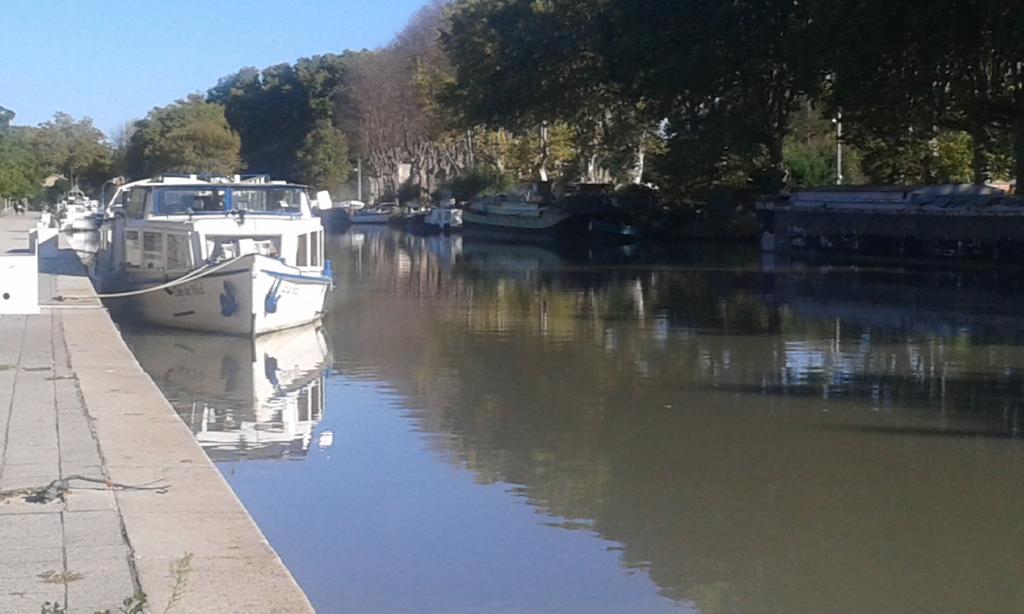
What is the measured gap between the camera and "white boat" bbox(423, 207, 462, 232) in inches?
2918

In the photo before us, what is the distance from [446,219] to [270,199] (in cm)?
4692

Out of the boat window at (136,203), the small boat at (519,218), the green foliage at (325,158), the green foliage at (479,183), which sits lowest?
the boat window at (136,203)

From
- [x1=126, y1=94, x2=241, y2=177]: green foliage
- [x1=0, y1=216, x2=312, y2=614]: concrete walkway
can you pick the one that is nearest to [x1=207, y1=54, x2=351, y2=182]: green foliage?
[x1=126, y1=94, x2=241, y2=177]: green foliage

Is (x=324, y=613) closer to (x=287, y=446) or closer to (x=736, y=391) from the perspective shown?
(x=287, y=446)

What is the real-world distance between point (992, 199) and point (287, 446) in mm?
29785

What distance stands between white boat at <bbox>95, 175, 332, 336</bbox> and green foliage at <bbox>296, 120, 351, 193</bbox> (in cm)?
7273

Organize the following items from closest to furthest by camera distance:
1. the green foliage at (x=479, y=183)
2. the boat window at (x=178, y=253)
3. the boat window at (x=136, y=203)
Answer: the boat window at (x=178, y=253) < the boat window at (x=136, y=203) < the green foliage at (x=479, y=183)

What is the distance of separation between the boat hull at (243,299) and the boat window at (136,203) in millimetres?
3820

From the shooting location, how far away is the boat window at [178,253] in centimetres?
2458

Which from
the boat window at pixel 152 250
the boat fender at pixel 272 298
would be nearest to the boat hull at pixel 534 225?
the boat window at pixel 152 250

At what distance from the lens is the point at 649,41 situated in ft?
173

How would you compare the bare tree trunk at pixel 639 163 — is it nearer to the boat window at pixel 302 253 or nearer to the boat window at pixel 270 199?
the boat window at pixel 270 199

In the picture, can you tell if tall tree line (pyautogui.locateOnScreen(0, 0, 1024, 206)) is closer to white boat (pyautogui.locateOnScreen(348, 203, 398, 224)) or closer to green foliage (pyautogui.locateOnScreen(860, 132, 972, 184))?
green foliage (pyautogui.locateOnScreen(860, 132, 972, 184))

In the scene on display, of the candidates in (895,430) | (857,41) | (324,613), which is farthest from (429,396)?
(857,41)
